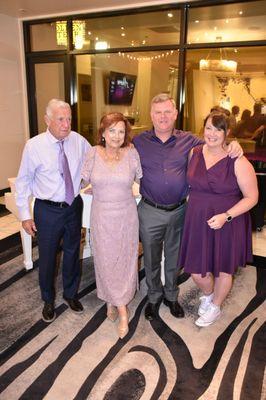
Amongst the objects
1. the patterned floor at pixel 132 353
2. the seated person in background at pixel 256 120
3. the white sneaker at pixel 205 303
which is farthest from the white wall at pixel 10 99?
the white sneaker at pixel 205 303

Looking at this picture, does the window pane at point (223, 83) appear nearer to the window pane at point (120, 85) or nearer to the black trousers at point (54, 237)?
the window pane at point (120, 85)

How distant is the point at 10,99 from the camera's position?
564 cm

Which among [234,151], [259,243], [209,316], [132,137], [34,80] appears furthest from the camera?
[34,80]

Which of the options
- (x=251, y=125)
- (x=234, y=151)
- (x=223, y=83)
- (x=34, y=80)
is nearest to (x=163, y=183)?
(x=234, y=151)

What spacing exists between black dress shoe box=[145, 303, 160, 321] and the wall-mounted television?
176 inches

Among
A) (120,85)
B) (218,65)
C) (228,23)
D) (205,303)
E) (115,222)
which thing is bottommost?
(205,303)

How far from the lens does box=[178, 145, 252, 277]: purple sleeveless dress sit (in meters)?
1.99

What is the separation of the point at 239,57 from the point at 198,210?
11.8 ft

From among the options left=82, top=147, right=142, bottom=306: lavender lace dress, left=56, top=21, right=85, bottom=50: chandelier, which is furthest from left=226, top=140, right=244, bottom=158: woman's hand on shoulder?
left=56, top=21, right=85, bottom=50: chandelier

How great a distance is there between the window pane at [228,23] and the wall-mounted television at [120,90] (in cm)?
165

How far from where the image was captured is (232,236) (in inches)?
81.9

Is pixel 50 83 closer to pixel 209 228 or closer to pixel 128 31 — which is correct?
pixel 128 31

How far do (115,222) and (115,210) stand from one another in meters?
0.08

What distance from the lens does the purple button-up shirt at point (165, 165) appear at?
211 cm
